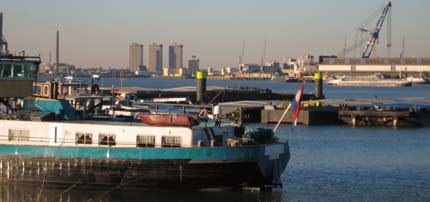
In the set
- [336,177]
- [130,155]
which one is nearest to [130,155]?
[130,155]

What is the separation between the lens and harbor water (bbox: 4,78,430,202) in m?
30.0

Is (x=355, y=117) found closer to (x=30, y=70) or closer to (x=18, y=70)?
(x=30, y=70)

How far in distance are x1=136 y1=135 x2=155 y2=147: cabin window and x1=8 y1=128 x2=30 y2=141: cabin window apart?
4.12 m

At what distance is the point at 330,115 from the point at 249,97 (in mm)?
25257

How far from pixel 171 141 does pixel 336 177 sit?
9701mm

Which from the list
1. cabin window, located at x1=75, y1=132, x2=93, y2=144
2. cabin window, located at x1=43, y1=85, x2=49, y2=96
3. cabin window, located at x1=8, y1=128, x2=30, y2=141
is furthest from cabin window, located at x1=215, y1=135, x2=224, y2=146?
cabin window, located at x1=43, y1=85, x2=49, y2=96

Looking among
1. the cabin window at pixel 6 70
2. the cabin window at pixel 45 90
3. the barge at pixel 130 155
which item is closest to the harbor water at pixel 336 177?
the barge at pixel 130 155

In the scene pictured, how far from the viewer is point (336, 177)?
120 ft

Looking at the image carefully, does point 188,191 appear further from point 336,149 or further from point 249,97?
point 249,97

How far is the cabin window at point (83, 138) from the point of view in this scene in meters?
30.3

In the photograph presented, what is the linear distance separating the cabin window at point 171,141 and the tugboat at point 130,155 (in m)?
0.03

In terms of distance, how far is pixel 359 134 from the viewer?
61000 millimetres

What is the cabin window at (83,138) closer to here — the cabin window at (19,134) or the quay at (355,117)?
the cabin window at (19,134)

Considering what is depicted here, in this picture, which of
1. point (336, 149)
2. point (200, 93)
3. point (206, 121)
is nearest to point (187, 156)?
point (206, 121)
